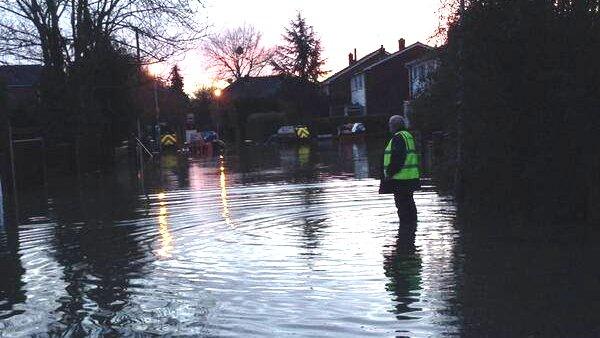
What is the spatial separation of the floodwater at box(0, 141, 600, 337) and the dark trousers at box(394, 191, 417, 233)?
0.14 m

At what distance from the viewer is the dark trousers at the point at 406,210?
33.6 ft

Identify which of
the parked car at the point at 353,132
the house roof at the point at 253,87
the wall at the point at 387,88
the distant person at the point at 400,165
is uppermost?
the house roof at the point at 253,87

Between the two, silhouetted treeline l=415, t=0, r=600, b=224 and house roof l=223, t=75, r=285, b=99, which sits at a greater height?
house roof l=223, t=75, r=285, b=99

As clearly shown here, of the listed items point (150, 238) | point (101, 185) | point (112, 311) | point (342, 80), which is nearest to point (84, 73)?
point (101, 185)

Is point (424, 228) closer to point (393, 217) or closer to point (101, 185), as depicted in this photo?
point (393, 217)

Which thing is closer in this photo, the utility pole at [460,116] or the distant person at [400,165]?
the distant person at [400,165]

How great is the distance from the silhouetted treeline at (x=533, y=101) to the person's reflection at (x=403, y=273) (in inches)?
81.4

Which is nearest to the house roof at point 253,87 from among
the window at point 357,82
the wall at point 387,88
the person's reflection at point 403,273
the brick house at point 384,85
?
the window at point 357,82

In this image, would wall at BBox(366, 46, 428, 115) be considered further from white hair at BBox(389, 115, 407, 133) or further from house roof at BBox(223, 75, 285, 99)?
white hair at BBox(389, 115, 407, 133)

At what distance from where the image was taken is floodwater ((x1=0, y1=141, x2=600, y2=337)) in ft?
19.0

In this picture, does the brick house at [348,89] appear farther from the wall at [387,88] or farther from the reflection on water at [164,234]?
the reflection on water at [164,234]

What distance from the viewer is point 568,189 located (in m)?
9.88

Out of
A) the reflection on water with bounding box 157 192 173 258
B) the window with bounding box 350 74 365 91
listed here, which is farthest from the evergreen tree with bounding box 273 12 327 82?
the reflection on water with bounding box 157 192 173 258

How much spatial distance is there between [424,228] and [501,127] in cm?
172
